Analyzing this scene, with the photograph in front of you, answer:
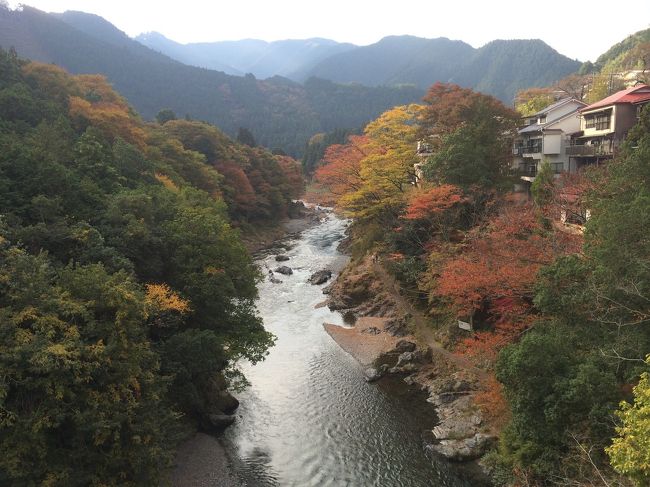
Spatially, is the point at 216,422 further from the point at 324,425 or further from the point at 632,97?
the point at 632,97

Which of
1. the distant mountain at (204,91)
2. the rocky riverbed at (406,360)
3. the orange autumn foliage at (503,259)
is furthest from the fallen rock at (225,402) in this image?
the distant mountain at (204,91)

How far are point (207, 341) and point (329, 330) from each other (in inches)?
464

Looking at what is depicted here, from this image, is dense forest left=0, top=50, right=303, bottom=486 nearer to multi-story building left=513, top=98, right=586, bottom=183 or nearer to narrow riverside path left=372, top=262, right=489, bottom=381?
narrow riverside path left=372, top=262, right=489, bottom=381

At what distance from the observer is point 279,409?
18.9 meters

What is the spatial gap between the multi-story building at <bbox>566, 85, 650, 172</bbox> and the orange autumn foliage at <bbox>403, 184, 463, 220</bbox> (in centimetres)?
936

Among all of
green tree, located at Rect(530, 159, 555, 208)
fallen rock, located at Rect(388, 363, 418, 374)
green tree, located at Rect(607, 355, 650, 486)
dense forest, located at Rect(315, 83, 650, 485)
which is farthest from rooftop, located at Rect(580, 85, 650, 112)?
green tree, located at Rect(607, 355, 650, 486)

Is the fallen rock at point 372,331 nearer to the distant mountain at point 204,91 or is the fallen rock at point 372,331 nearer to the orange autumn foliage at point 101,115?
the orange autumn foliage at point 101,115

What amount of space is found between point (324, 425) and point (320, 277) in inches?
766

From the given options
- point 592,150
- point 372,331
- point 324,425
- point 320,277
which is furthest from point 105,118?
point 592,150

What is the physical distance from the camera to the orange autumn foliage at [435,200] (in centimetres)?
2391

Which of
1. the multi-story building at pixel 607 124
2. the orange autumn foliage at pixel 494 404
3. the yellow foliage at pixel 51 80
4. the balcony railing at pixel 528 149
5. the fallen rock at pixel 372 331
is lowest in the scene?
the fallen rock at pixel 372 331

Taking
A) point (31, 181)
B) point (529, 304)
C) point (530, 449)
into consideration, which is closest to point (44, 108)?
point (31, 181)

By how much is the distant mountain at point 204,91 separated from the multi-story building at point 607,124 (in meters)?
100

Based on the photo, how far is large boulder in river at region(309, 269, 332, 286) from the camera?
3622 centimetres
